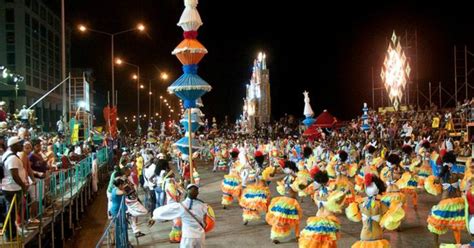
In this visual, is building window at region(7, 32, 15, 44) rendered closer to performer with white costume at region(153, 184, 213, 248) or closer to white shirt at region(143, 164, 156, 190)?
white shirt at region(143, 164, 156, 190)

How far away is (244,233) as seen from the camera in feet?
42.9

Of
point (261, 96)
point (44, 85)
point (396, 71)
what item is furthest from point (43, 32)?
point (396, 71)

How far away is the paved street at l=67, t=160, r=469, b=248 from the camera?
39.1ft

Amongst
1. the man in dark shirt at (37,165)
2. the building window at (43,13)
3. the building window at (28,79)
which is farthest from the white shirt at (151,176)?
the building window at (43,13)

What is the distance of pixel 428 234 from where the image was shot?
12484 millimetres

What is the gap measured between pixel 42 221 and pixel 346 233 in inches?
275

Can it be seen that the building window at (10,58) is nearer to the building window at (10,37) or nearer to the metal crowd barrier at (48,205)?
the building window at (10,37)

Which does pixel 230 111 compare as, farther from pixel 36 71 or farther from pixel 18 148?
pixel 18 148

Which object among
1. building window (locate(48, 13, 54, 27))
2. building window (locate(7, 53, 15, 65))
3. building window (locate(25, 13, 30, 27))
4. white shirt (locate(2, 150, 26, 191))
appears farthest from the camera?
building window (locate(48, 13, 54, 27))

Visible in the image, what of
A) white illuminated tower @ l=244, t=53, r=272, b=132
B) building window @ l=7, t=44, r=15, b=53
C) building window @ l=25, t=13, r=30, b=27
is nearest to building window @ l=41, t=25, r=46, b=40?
building window @ l=25, t=13, r=30, b=27

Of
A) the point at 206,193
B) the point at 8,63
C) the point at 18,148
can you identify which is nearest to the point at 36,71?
the point at 8,63

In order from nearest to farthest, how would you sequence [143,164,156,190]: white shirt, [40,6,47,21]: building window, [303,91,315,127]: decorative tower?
1. [143,164,156,190]: white shirt
2. [303,91,315,127]: decorative tower
3. [40,6,47,21]: building window

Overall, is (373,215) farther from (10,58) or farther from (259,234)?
(10,58)

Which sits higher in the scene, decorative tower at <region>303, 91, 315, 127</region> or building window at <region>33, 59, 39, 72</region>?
building window at <region>33, 59, 39, 72</region>
